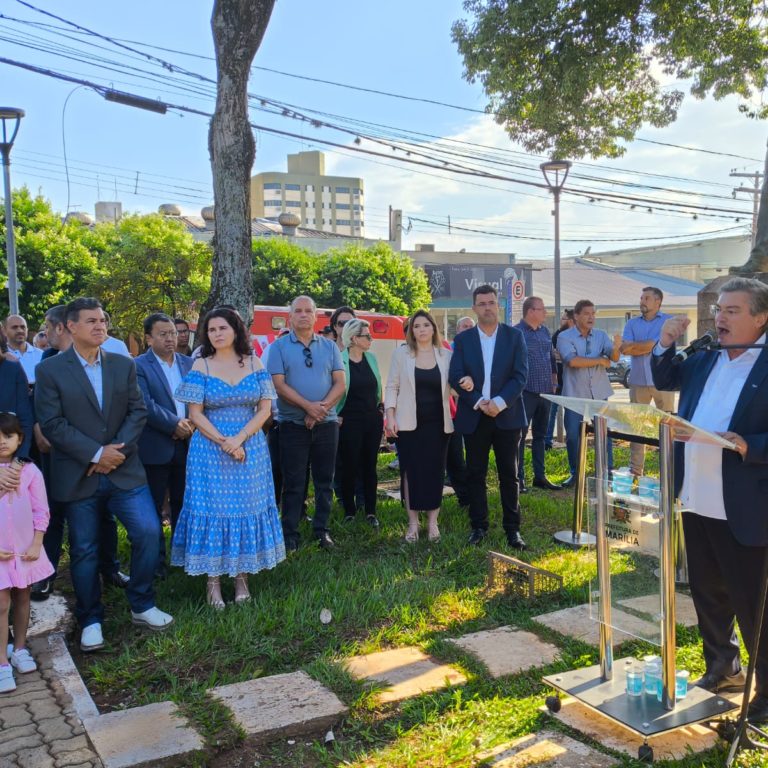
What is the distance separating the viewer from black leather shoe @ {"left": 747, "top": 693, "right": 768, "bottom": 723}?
126 inches

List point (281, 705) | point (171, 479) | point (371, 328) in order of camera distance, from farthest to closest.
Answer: point (371, 328), point (171, 479), point (281, 705)

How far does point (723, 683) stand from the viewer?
3426mm

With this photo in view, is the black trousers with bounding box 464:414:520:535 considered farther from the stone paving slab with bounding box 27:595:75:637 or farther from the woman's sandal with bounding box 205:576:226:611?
the stone paving slab with bounding box 27:595:75:637

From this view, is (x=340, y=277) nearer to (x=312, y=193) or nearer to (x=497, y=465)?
(x=497, y=465)

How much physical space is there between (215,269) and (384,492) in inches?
120

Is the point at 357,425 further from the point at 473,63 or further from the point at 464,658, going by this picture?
the point at 473,63

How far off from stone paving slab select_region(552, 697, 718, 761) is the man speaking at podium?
0.91ft

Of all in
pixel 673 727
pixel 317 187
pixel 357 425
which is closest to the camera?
pixel 673 727

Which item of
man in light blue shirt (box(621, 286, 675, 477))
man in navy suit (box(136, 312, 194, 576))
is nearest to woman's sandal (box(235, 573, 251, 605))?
man in navy suit (box(136, 312, 194, 576))

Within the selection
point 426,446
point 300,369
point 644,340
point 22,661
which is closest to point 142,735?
point 22,661

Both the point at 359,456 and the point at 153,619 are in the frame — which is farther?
the point at 359,456

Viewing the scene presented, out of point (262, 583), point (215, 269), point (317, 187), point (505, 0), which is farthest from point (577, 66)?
point (317, 187)

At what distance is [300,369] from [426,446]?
4.16 ft

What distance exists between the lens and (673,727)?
9.73 feet
